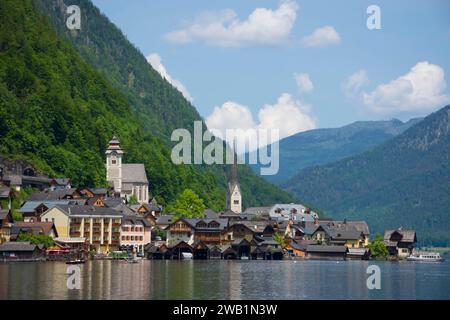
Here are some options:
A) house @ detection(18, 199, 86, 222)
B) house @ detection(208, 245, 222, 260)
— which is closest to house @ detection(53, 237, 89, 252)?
house @ detection(18, 199, 86, 222)

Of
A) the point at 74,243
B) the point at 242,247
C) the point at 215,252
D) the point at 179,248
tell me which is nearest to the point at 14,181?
the point at 74,243

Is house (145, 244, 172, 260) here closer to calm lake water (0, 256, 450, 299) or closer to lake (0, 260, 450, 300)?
lake (0, 260, 450, 300)

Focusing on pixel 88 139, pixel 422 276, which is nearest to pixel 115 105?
pixel 88 139

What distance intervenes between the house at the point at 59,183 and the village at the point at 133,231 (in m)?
0.12

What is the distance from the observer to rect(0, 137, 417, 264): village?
11075cm

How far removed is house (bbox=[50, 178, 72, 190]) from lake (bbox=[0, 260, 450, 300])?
116 feet

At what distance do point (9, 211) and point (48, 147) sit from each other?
36.6 meters

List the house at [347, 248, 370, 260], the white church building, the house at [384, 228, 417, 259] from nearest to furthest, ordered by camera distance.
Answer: the house at [347, 248, 370, 260] → the house at [384, 228, 417, 259] → the white church building

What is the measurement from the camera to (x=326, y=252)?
14125 centimetres

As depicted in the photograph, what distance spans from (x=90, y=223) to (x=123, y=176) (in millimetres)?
41630

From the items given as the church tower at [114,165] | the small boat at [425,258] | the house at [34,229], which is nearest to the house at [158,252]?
the house at [34,229]

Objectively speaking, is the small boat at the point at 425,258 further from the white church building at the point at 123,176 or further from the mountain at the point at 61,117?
the white church building at the point at 123,176

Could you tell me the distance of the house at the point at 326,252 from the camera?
14012 centimetres

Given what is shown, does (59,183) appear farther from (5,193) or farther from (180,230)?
(180,230)
